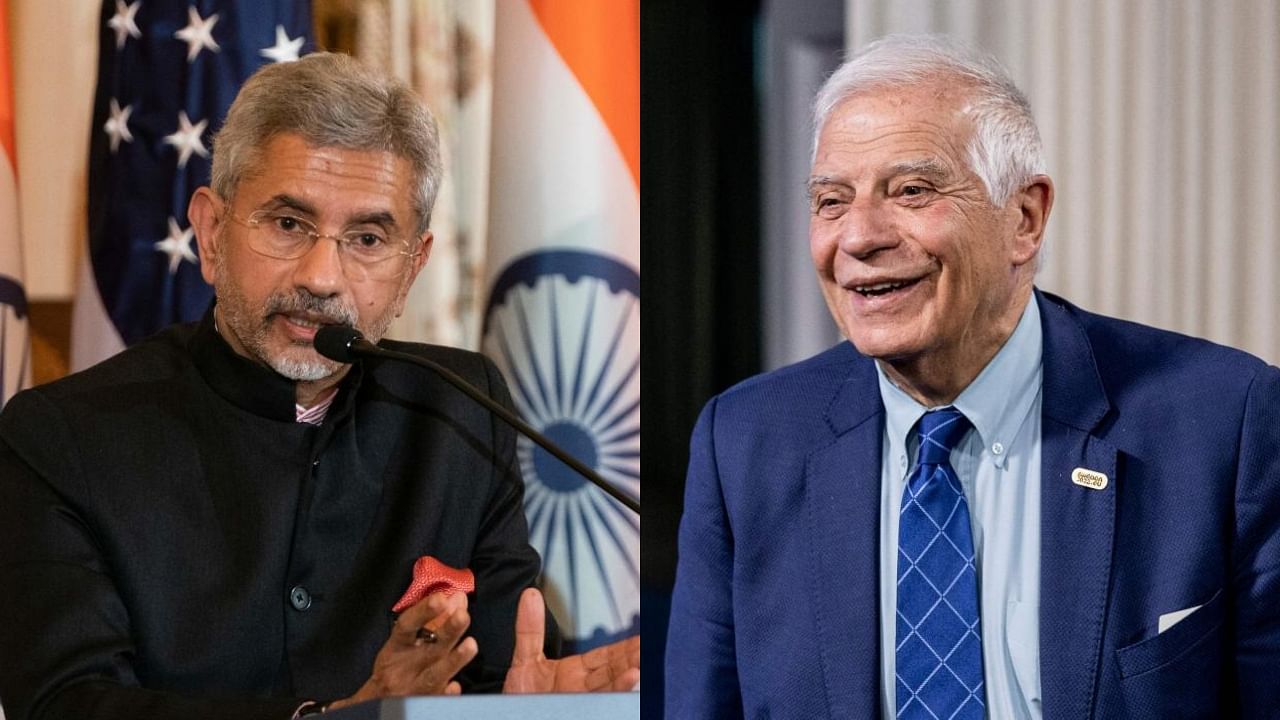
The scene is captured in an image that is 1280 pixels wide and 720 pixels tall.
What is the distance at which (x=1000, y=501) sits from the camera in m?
2.15

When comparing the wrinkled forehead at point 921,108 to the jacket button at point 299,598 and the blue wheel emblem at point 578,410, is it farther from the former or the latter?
the jacket button at point 299,598

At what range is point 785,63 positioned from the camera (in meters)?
3.10

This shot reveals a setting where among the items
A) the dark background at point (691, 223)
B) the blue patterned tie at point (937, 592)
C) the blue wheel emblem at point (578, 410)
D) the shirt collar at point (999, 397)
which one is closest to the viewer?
the blue patterned tie at point (937, 592)

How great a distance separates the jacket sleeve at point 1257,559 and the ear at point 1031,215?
0.38 meters

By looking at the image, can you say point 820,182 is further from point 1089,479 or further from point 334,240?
point 334,240

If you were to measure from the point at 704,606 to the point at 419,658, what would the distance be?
435mm

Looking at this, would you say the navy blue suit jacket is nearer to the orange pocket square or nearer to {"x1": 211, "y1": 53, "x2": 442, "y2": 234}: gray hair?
the orange pocket square

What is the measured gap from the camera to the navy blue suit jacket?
2.01m

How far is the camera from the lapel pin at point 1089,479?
6.81 ft

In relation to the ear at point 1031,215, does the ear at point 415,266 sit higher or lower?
lower

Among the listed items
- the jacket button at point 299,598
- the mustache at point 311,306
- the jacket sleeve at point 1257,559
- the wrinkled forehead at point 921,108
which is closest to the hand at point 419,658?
the jacket button at point 299,598

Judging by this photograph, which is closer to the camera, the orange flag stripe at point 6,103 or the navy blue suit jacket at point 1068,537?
the navy blue suit jacket at point 1068,537

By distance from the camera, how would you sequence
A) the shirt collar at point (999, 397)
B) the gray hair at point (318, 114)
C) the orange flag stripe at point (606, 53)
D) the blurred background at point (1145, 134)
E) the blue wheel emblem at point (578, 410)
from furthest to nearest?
the blurred background at point (1145, 134), the orange flag stripe at point (606, 53), the blue wheel emblem at point (578, 410), the gray hair at point (318, 114), the shirt collar at point (999, 397)

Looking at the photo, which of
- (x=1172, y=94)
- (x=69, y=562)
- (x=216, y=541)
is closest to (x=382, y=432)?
(x=216, y=541)
